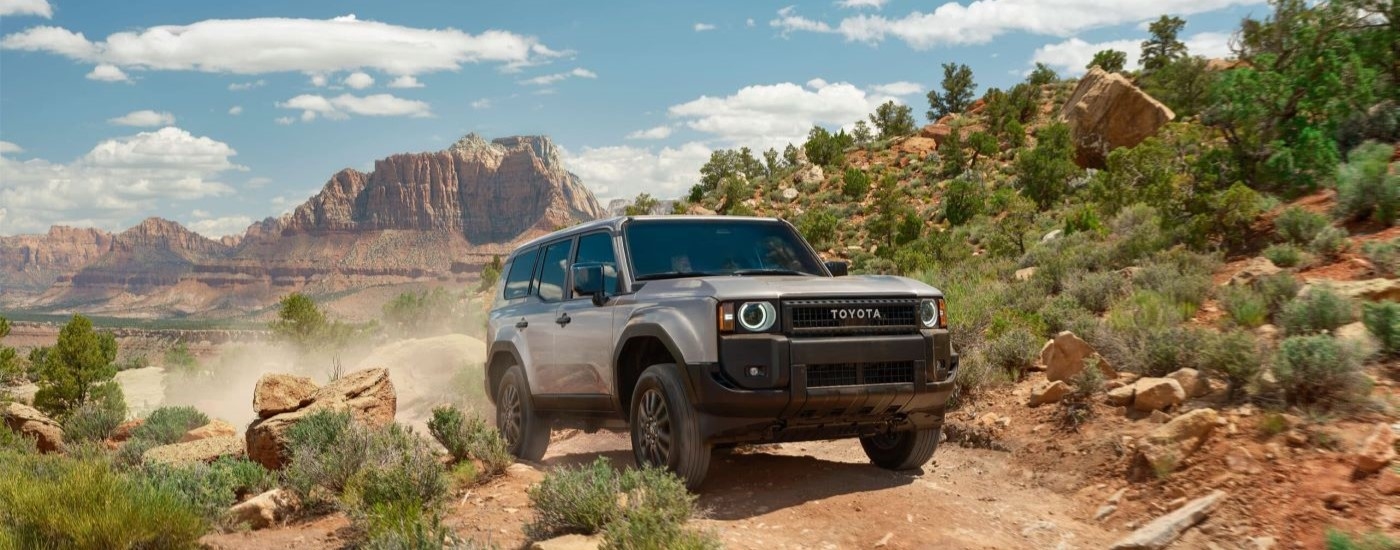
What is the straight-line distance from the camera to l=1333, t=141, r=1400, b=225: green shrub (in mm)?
11336

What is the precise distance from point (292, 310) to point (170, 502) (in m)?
43.5

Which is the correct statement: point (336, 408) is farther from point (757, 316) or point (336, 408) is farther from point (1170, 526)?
point (1170, 526)

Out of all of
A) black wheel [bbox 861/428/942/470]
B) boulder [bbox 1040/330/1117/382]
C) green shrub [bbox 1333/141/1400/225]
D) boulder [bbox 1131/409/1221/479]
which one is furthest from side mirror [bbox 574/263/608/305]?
green shrub [bbox 1333/141/1400/225]

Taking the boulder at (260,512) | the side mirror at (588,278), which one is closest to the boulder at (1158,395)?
the side mirror at (588,278)

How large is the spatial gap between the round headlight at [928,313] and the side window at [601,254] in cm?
233

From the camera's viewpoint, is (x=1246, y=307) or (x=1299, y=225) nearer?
(x=1246, y=307)

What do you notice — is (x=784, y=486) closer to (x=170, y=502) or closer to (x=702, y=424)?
(x=702, y=424)

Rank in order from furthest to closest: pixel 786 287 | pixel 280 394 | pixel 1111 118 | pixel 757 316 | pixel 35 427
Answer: pixel 1111 118, pixel 35 427, pixel 280 394, pixel 786 287, pixel 757 316

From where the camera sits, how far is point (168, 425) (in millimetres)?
16016

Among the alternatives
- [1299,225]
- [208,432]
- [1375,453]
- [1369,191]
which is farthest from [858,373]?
[208,432]

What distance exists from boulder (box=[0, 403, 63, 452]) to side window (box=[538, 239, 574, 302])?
15786 mm

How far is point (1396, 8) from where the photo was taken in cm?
1535

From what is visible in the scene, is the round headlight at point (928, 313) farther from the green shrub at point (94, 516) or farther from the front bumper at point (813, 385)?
the green shrub at point (94, 516)

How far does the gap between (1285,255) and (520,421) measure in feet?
29.5
